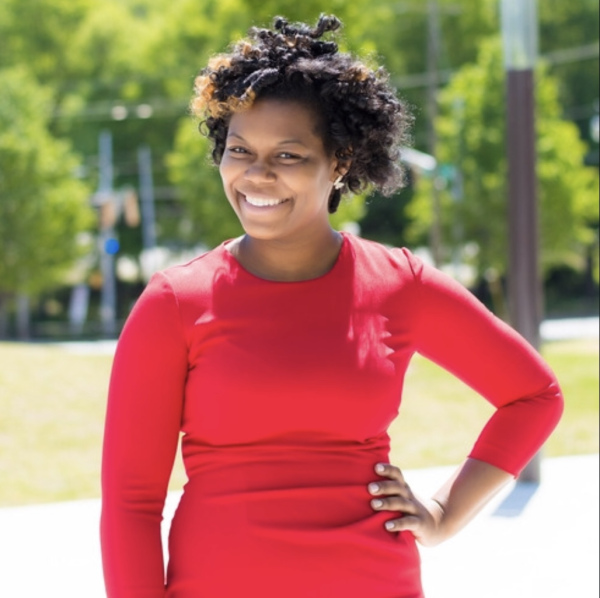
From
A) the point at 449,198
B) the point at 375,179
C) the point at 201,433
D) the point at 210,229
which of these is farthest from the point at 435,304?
the point at 210,229

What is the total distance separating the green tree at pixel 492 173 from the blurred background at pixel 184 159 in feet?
0.18

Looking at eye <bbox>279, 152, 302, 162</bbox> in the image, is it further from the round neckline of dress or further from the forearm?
the forearm

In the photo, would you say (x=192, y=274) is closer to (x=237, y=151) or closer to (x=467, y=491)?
(x=237, y=151)

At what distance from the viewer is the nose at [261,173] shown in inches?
71.9

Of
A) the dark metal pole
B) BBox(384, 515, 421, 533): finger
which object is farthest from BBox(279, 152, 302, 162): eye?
the dark metal pole

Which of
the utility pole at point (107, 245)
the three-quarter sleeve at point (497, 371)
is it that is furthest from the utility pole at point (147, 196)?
the three-quarter sleeve at point (497, 371)

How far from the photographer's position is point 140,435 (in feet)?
5.58

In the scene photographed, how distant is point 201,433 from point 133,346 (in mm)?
180

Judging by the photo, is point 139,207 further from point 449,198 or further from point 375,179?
point 375,179

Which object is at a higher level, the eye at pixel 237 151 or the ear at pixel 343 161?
the eye at pixel 237 151

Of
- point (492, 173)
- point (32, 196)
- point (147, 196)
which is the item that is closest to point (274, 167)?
point (492, 173)

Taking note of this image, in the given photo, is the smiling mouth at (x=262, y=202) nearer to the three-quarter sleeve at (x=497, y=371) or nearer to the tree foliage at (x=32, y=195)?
the three-quarter sleeve at (x=497, y=371)

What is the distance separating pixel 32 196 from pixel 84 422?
23.7 m

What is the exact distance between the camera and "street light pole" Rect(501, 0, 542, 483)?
20.7ft
